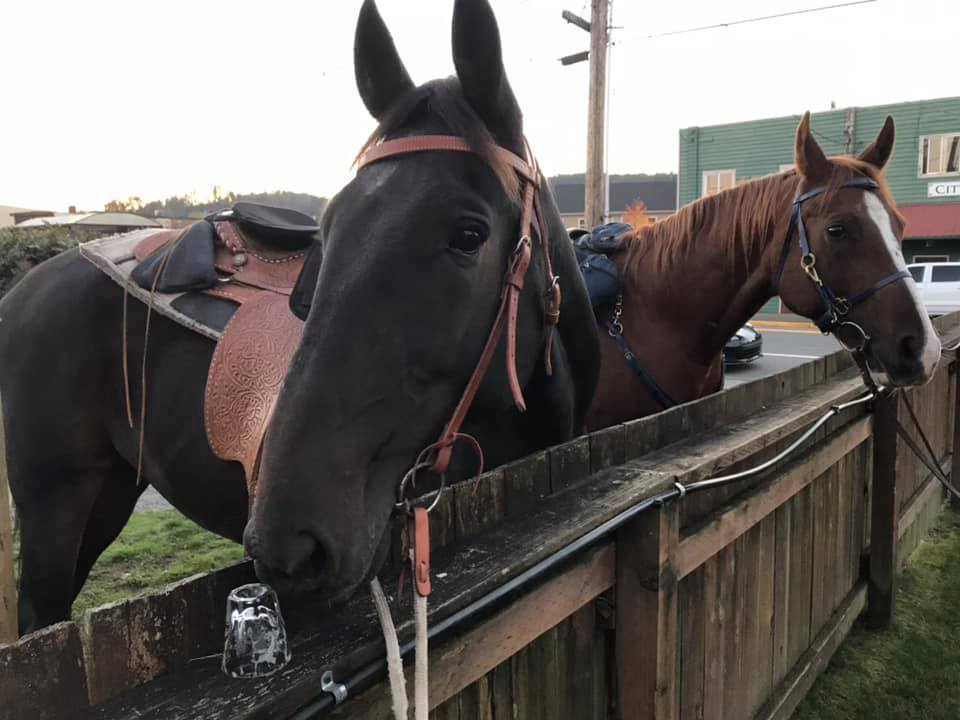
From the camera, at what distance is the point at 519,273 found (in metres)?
1.51

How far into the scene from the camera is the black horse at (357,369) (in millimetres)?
1138

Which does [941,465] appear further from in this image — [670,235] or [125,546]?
[125,546]

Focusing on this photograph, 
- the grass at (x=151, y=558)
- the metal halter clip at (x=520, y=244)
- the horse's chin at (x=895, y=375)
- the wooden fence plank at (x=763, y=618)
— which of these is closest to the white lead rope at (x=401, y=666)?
the metal halter clip at (x=520, y=244)

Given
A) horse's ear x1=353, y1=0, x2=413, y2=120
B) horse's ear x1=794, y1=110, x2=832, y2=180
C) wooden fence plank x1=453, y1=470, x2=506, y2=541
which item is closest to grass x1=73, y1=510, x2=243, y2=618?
wooden fence plank x1=453, y1=470, x2=506, y2=541

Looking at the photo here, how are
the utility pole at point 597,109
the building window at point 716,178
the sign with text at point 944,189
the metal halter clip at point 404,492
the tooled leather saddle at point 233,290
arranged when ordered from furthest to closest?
the building window at point 716,178
the sign with text at point 944,189
the utility pole at point 597,109
the tooled leather saddle at point 233,290
the metal halter clip at point 404,492

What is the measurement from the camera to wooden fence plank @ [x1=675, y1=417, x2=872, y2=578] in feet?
6.27

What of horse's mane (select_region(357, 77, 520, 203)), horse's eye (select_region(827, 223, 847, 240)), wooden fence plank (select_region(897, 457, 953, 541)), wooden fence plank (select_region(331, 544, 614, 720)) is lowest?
wooden fence plank (select_region(897, 457, 953, 541))

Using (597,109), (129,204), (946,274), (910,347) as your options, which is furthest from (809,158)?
(129,204)

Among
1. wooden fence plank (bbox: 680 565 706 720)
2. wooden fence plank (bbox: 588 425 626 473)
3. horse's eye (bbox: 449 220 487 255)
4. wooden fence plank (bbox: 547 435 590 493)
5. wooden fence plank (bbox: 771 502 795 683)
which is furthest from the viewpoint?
wooden fence plank (bbox: 771 502 795 683)

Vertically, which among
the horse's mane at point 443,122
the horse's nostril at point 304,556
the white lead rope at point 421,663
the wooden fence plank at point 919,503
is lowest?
the wooden fence plank at point 919,503

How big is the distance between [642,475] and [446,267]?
2.76 feet

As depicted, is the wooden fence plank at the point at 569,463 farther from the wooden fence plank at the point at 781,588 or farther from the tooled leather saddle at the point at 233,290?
the wooden fence plank at the point at 781,588

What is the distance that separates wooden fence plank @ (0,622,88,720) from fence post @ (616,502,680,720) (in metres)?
1.21

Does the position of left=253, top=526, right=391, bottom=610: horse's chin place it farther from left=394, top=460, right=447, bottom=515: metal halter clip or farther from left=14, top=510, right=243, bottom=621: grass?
left=14, top=510, right=243, bottom=621: grass
